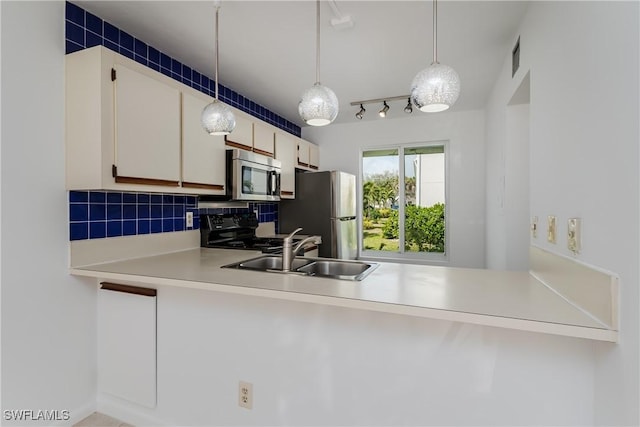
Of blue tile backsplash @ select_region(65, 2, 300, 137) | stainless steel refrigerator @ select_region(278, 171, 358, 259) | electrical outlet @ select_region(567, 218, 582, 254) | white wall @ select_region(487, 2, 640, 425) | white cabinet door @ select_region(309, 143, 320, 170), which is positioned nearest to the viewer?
white wall @ select_region(487, 2, 640, 425)

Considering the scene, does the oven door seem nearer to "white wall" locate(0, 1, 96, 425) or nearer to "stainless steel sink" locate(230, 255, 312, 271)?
"stainless steel sink" locate(230, 255, 312, 271)

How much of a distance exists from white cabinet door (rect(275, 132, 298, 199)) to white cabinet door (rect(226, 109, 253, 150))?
0.48m

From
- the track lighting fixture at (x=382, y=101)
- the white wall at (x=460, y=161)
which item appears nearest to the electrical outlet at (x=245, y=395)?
the track lighting fixture at (x=382, y=101)

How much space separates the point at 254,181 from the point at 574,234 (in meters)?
2.18

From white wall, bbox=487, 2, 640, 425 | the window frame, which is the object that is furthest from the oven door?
white wall, bbox=487, 2, 640, 425

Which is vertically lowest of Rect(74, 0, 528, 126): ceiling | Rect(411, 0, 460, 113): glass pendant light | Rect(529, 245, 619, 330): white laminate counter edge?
Rect(529, 245, 619, 330): white laminate counter edge

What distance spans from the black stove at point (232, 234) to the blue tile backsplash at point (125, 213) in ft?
0.31

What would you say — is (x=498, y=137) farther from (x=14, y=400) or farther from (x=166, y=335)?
(x=14, y=400)

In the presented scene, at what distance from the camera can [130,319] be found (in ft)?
6.02

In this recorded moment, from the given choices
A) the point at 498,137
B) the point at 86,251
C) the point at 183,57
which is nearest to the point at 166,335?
the point at 86,251

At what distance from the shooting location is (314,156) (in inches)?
164

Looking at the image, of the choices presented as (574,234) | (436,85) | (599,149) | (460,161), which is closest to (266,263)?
(436,85)

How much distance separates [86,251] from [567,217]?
2307 millimetres

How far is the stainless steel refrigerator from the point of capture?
11.5 feet
